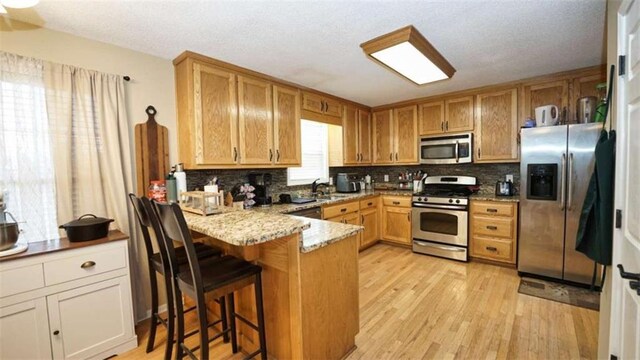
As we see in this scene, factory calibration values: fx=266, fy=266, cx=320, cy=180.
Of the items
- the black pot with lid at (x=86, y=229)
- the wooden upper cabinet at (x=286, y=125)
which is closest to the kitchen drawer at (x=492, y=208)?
the wooden upper cabinet at (x=286, y=125)

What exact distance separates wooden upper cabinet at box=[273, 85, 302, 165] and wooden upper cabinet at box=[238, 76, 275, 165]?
8 centimetres

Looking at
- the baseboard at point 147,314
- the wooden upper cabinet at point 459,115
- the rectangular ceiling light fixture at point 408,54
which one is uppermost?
the rectangular ceiling light fixture at point 408,54

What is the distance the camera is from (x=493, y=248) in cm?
336

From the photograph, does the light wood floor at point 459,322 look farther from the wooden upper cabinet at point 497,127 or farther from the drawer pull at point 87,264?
the wooden upper cabinet at point 497,127

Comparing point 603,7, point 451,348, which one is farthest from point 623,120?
point 451,348

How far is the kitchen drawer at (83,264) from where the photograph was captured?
1621 mm

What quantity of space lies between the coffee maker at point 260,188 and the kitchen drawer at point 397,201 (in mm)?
1939

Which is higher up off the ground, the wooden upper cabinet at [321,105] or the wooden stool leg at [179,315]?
the wooden upper cabinet at [321,105]

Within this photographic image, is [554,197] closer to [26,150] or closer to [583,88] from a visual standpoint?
[583,88]

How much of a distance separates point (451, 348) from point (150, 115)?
10.1 ft

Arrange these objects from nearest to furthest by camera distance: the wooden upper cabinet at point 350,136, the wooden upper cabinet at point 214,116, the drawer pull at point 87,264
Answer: the drawer pull at point 87,264 → the wooden upper cabinet at point 214,116 → the wooden upper cabinet at point 350,136

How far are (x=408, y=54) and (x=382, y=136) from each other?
253 cm

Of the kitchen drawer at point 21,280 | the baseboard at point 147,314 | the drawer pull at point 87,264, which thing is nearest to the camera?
the kitchen drawer at point 21,280

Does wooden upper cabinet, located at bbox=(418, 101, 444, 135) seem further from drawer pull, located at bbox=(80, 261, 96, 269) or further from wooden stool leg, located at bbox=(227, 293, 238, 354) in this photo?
drawer pull, located at bbox=(80, 261, 96, 269)
